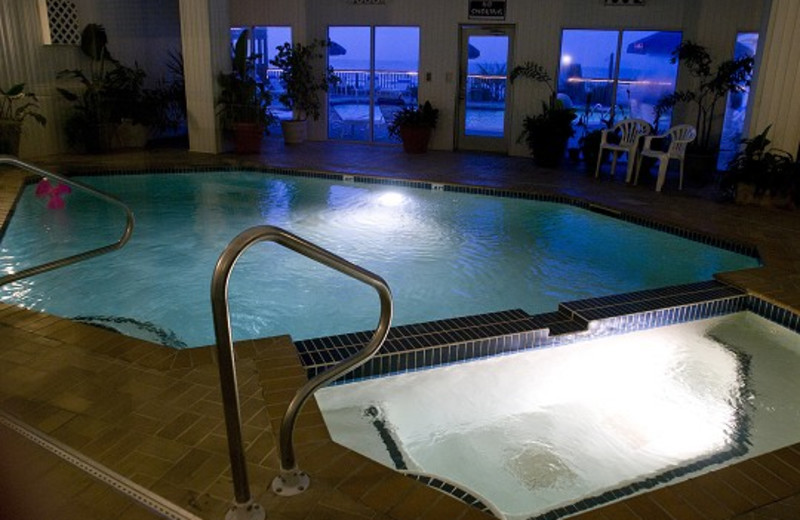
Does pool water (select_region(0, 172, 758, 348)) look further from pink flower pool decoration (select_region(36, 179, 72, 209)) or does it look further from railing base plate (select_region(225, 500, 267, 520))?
railing base plate (select_region(225, 500, 267, 520))

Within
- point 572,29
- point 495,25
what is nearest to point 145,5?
point 495,25

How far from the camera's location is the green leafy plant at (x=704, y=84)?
28.8 ft

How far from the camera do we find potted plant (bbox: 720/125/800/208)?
713cm

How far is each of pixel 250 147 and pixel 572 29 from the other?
18.7ft

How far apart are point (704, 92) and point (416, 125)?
461 cm

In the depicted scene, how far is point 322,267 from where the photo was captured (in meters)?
5.51

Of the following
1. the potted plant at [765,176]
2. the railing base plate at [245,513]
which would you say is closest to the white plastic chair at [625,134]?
the potted plant at [765,176]

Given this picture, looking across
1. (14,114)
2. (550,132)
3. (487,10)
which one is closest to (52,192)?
(14,114)

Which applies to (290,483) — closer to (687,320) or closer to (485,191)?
(687,320)

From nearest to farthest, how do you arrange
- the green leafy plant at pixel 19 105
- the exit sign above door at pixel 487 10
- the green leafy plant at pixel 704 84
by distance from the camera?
the green leafy plant at pixel 19 105, the green leafy plant at pixel 704 84, the exit sign above door at pixel 487 10

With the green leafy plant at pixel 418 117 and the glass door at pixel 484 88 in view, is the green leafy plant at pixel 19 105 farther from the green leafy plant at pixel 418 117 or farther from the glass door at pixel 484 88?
the glass door at pixel 484 88

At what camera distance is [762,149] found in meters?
7.27

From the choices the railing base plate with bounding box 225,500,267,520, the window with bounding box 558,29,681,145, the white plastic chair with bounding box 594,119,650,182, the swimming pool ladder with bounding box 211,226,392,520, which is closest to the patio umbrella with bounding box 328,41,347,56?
the window with bounding box 558,29,681,145

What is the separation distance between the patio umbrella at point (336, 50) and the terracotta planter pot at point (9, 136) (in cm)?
540
